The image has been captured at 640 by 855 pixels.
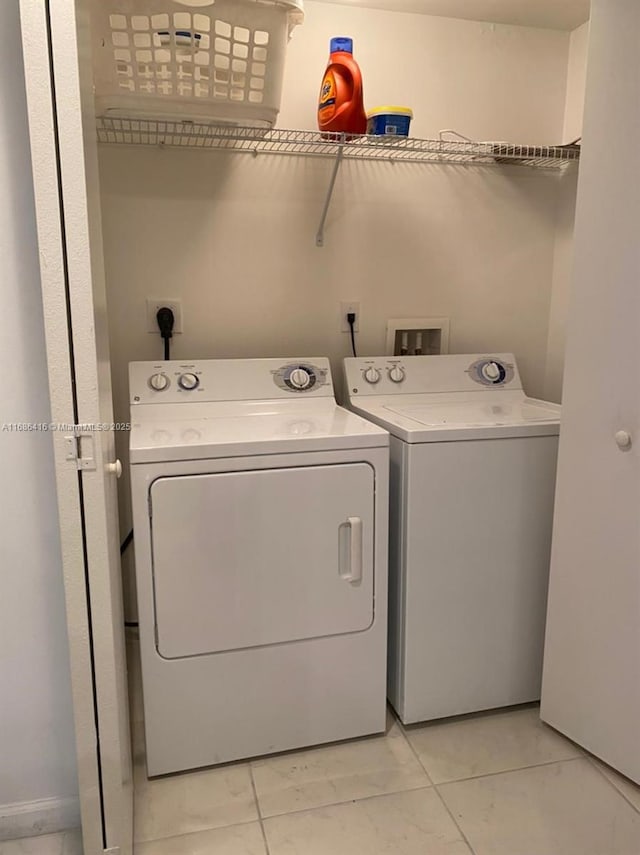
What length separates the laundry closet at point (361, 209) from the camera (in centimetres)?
203

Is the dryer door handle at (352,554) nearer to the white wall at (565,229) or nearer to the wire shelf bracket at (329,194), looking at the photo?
the wire shelf bracket at (329,194)

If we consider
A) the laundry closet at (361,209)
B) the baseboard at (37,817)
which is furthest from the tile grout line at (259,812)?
the laundry closet at (361,209)

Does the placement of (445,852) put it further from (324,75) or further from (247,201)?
(324,75)

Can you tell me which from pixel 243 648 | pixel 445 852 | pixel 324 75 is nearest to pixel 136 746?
pixel 243 648

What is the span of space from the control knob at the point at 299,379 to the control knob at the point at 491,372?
65 centimetres

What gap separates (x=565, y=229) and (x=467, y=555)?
1.34 meters

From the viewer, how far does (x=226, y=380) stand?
6.56 ft

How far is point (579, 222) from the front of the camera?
1558 mm

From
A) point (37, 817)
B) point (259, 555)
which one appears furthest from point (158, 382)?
point (37, 817)

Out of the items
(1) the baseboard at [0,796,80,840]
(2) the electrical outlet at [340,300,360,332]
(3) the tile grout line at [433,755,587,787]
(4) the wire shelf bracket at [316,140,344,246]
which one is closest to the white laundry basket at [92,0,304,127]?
(4) the wire shelf bracket at [316,140,344,246]

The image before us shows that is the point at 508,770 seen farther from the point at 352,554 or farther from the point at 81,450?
the point at 81,450

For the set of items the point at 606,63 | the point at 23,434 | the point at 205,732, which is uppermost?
the point at 606,63

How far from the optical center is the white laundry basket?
1551mm

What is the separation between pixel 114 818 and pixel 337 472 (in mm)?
880
